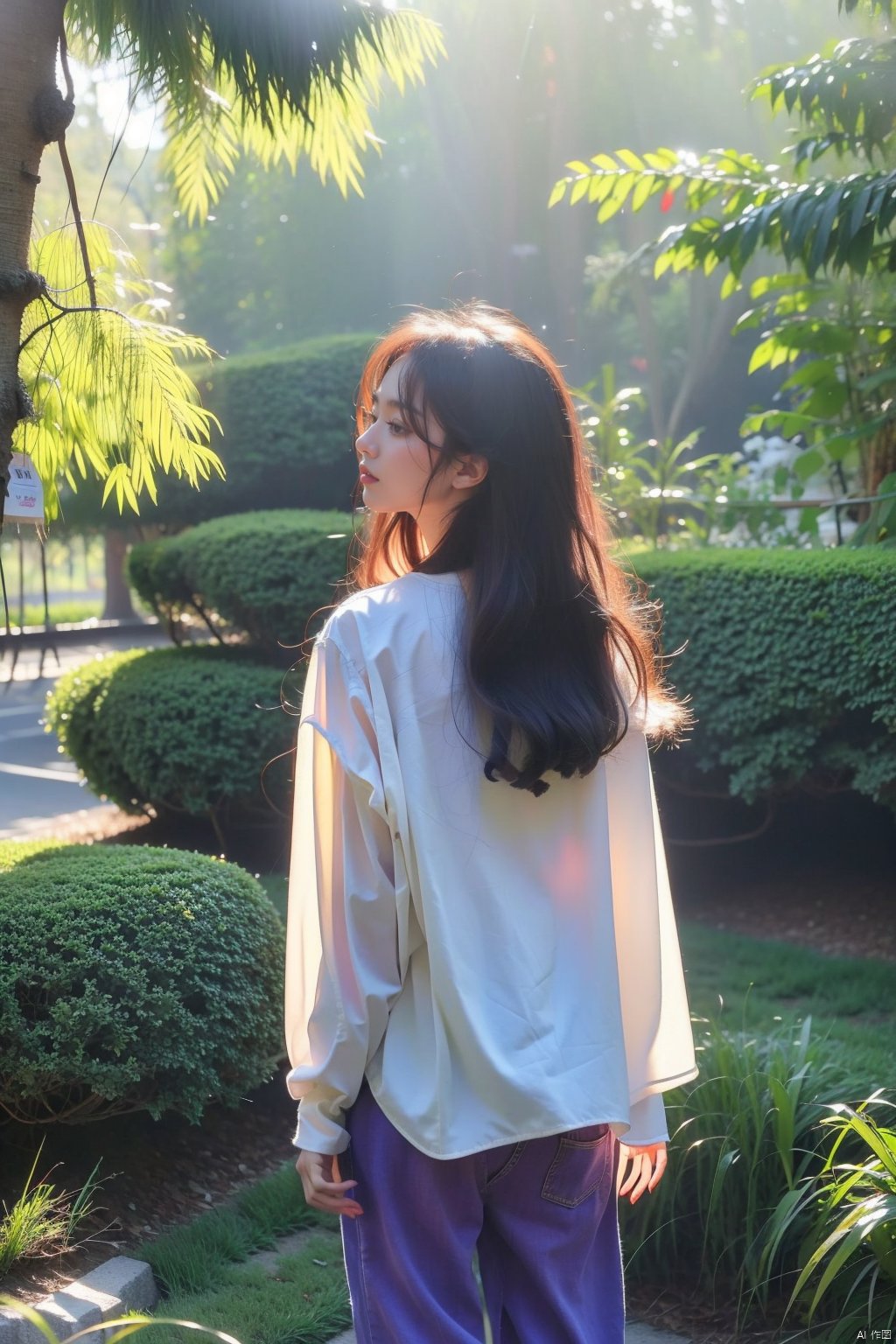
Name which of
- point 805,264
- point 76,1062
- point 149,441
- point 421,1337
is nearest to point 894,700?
point 805,264

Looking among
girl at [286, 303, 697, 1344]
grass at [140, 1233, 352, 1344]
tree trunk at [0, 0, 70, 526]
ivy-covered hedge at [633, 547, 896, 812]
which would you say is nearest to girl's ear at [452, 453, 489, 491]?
girl at [286, 303, 697, 1344]

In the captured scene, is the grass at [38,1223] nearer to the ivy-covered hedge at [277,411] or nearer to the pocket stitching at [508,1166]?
the pocket stitching at [508,1166]

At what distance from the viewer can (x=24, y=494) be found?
321cm

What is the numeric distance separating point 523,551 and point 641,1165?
975 millimetres

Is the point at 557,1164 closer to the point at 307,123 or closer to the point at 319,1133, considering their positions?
the point at 319,1133

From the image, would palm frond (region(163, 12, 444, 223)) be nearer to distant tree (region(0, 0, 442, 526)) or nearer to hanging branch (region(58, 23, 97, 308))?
distant tree (region(0, 0, 442, 526))

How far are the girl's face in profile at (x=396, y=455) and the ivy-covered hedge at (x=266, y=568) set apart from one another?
171 inches

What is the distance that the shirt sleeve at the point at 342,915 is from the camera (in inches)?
61.2

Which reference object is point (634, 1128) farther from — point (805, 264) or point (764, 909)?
point (764, 909)

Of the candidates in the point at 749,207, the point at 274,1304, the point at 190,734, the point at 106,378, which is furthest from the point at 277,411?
the point at 274,1304

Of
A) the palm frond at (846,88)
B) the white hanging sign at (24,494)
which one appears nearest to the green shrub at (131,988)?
the white hanging sign at (24,494)

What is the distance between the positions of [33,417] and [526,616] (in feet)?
6.64

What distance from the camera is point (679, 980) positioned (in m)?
1.92

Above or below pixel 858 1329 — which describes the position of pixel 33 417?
above
